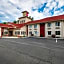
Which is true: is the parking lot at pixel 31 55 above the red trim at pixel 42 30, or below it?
below

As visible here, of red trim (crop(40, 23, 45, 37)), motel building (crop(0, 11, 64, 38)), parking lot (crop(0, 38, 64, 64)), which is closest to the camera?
parking lot (crop(0, 38, 64, 64))

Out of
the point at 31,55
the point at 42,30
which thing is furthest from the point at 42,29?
the point at 31,55

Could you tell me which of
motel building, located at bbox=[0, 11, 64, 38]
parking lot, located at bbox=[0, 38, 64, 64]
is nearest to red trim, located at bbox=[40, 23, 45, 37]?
motel building, located at bbox=[0, 11, 64, 38]

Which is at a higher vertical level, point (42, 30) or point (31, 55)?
point (42, 30)

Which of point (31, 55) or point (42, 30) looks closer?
point (31, 55)

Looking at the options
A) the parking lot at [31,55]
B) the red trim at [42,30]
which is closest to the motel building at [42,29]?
the red trim at [42,30]

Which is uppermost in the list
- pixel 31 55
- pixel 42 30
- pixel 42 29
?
pixel 42 29

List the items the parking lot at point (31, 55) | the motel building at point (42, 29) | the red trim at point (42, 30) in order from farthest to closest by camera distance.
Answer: the red trim at point (42, 30)
the motel building at point (42, 29)
the parking lot at point (31, 55)

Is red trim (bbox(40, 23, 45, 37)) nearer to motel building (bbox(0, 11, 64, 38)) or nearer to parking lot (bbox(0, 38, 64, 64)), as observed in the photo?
motel building (bbox(0, 11, 64, 38))

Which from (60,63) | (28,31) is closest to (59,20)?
(28,31)

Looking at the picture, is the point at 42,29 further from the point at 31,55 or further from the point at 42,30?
the point at 31,55

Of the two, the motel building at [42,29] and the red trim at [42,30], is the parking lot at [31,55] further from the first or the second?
the red trim at [42,30]

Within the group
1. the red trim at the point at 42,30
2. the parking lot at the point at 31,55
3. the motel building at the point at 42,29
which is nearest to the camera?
the parking lot at the point at 31,55

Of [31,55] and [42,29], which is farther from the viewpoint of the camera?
[42,29]
